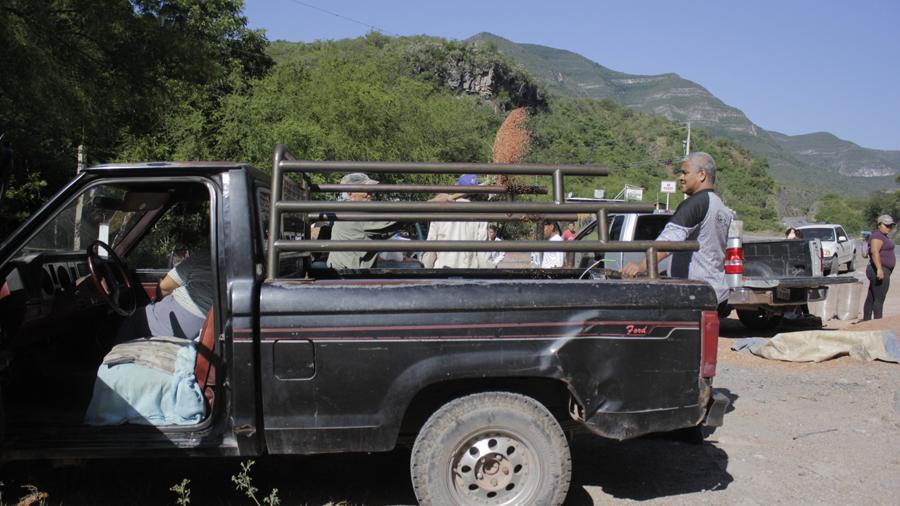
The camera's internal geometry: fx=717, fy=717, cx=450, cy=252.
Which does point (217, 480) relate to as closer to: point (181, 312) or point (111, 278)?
point (181, 312)

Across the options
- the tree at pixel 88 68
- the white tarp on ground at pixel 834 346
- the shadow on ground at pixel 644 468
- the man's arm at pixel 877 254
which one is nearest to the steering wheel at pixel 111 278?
the shadow on ground at pixel 644 468

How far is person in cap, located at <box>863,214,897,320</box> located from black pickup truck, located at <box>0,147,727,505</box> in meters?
Result: 7.75

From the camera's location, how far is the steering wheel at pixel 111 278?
161 inches

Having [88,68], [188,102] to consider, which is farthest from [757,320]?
[188,102]

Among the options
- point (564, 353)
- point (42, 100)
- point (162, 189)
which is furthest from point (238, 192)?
point (42, 100)

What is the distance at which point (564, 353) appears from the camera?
3.55 meters

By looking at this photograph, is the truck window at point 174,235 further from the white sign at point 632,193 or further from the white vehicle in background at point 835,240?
the white vehicle in background at point 835,240

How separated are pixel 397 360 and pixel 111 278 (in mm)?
1954

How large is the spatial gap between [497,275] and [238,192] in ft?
6.60

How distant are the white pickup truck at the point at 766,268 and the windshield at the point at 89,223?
17.2 ft

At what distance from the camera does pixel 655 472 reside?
4723 mm

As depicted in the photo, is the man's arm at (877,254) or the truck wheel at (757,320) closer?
the man's arm at (877,254)

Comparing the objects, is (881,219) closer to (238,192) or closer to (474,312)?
(474,312)

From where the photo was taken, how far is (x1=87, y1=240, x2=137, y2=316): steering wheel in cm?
408
